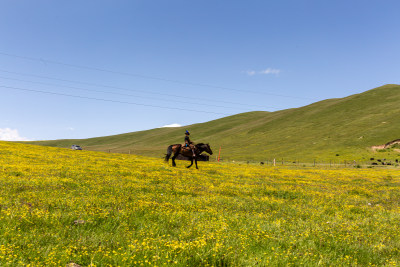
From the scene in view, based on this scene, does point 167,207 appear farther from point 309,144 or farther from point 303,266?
point 309,144

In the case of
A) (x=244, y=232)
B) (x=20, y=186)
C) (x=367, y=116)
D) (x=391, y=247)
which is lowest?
(x=391, y=247)

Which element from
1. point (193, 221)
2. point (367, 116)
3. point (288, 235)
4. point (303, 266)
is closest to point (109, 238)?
point (193, 221)

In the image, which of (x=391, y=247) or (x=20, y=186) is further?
(x=20, y=186)

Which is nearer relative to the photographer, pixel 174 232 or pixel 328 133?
pixel 174 232

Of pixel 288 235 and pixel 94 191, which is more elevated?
pixel 94 191

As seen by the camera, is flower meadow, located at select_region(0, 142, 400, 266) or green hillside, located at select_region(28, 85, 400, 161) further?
green hillside, located at select_region(28, 85, 400, 161)

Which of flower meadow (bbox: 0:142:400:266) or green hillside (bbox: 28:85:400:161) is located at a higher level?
green hillside (bbox: 28:85:400:161)

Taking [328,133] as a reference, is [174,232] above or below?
below

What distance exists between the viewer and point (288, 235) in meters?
7.82

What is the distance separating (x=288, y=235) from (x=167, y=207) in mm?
4459

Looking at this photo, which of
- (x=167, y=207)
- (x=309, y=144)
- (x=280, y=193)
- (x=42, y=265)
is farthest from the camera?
(x=309, y=144)

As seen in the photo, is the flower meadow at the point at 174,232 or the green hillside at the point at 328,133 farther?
the green hillside at the point at 328,133

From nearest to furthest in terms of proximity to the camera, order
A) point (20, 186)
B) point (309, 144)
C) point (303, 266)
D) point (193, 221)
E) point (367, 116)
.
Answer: point (303, 266)
point (193, 221)
point (20, 186)
point (309, 144)
point (367, 116)

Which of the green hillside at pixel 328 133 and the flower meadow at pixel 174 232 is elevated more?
the green hillside at pixel 328 133
